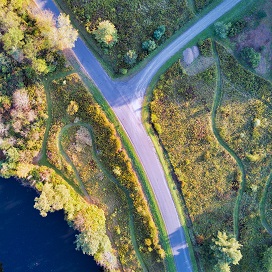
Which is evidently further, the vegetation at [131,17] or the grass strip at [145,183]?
the grass strip at [145,183]

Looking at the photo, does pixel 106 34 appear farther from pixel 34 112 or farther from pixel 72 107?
pixel 34 112

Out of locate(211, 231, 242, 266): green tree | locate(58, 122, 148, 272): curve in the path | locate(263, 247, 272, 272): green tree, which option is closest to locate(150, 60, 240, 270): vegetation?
locate(211, 231, 242, 266): green tree

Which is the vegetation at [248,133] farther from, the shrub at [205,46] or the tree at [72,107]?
the tree at [72,107]

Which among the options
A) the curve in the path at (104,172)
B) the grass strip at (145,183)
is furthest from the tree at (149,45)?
the curve in the path at (104,172)

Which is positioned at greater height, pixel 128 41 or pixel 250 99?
pixel 128 41

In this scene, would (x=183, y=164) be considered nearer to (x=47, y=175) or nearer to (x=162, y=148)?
(x=162, y=148)

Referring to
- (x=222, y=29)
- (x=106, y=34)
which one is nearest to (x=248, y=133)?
(x=222, y=29)

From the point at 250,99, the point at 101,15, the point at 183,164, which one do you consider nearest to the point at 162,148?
the point at 183,164
